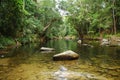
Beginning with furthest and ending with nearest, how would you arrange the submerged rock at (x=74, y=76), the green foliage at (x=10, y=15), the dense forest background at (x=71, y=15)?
the dense forest background at (x=71, y=15) < the green foliage at (x=10, y=15) < the submerged rock at (x=74, y=76)

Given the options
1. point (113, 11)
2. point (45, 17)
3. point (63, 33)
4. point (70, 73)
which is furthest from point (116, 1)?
point (63, 33)

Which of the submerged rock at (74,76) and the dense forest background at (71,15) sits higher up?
the dense forest background at (71,15)

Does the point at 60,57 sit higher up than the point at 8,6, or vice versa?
the point at 8,6

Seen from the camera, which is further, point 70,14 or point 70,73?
point 70,14

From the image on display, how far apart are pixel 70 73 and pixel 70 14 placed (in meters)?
31.1

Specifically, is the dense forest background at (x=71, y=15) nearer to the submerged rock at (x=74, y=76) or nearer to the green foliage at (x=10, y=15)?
the green foliage at (x=10, y=15)

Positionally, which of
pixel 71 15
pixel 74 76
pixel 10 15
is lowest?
pixel 74 76

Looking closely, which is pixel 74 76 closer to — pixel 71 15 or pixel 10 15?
pixel 10 15

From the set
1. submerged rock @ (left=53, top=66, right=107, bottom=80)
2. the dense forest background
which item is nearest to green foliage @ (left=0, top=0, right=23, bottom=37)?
the dense forest background

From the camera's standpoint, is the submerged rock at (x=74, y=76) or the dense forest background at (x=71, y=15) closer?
the submerged rock at (x=74, y=76)

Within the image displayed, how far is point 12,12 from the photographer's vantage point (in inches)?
642

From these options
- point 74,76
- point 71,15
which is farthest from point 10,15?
point 71,15

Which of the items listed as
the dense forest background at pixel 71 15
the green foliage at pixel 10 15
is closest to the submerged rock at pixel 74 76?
the green foliage at pixel 10 15

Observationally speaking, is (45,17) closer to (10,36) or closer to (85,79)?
(10,36)
